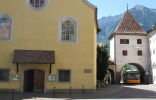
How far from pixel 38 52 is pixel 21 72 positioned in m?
2.48

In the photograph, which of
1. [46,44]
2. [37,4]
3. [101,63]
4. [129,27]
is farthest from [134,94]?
[129,27]

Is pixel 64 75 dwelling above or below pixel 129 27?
below

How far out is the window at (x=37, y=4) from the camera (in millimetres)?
22797

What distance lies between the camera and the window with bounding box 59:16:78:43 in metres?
22.9

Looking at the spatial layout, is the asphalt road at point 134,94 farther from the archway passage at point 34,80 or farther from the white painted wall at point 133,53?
the white painted wall at point 133,53

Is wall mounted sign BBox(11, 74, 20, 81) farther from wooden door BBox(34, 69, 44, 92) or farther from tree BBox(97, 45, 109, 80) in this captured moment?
tree BBox(97, 45, 109, 80)

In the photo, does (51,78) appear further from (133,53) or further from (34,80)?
(133,53)

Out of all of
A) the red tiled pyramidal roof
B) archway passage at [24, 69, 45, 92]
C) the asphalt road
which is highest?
the red tiled pyramidal roof

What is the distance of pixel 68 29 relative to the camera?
23.4m

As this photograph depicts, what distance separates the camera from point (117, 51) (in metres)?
49.2

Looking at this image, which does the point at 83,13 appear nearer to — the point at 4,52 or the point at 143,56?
the point at 4,52

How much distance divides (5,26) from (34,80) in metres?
6.12

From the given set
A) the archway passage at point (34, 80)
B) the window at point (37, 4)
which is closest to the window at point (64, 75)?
the archway passage at point (34, 80)

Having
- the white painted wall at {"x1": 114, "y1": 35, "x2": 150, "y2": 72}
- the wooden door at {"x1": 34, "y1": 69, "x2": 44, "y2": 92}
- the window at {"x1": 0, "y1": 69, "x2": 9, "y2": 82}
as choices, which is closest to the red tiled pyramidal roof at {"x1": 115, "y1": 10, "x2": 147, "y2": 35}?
the white painted wall at {"x1": 114, "y1": 35, "x2": 150, "y2": 72}
